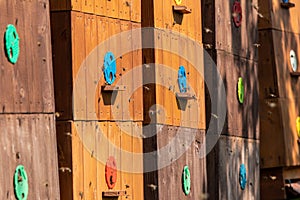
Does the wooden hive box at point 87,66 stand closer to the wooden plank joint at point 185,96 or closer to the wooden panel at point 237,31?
the wooden plank joint at point 185,96

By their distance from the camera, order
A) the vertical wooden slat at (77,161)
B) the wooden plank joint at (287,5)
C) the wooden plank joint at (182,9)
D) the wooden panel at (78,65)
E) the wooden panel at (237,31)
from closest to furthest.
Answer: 1. the vertical wooden slat at (77,161)
2. the wooden panel at (78,65)
3. the wooden plank joint at (182,9)
4. the wooden panel at (237,31)
5. the wooden plank joint at (287,5)

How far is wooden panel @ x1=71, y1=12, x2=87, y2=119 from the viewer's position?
35.9 feet

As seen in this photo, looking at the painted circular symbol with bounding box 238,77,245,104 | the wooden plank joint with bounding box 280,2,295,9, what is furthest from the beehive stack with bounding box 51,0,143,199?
the wooden plank joint with bounding box 280,2,295,9

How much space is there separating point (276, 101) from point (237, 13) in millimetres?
2158

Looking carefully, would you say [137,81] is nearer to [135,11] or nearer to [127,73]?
[127,73]

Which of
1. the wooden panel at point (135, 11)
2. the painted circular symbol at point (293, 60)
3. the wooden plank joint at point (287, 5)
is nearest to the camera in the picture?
the wooden panel at point (135, 11)

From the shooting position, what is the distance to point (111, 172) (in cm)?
1170

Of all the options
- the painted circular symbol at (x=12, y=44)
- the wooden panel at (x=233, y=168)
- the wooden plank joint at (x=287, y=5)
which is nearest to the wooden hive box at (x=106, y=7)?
the painted circular symbol at (x=12, y=44)

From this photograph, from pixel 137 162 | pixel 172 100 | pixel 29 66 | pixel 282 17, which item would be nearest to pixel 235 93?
pixel 172 100

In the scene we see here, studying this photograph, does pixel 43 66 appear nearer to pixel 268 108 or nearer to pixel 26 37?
pixel 26 37

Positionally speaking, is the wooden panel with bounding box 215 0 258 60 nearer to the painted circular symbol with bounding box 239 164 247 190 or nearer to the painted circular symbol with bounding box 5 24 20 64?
the painted circular symbol with bounding box 239 164 247 190

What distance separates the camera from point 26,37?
33.2 feet

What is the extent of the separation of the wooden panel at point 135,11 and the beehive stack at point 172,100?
0.42 ft

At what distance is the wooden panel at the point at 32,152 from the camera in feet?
31.5
